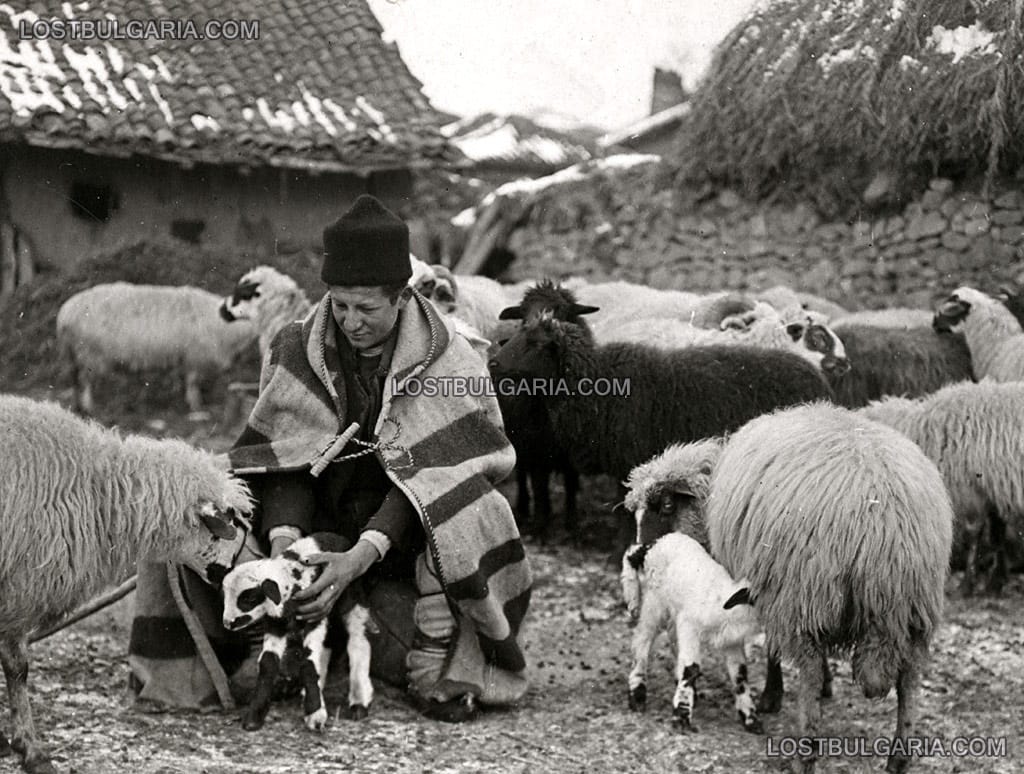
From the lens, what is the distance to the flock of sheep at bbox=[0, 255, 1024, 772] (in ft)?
13.1

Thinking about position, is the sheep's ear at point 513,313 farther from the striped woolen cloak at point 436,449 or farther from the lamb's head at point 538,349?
the striped woolen cloak at point 436,449

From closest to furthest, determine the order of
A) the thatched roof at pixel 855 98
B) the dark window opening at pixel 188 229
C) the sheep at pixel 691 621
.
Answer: the sheep at pixel 691 621
the thatched roof at pixel 855 98
the dark window opening at pixel 188 229

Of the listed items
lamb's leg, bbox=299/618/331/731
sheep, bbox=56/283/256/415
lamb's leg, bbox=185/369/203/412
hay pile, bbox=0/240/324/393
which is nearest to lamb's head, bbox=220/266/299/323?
sheep, bbox=56/283/256/415

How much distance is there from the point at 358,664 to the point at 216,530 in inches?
28.3

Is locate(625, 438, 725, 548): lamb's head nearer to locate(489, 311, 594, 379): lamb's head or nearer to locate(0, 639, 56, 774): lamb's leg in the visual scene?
locate(489, 311, 594, 379): lamb's head

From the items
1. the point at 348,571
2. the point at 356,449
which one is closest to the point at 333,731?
the point at 348,571

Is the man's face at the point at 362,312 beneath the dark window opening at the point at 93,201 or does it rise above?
beneath

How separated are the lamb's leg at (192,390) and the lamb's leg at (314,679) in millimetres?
7159

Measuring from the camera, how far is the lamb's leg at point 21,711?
386 centimetres

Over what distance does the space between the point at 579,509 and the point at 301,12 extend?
312 inches

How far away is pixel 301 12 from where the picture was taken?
14.0m

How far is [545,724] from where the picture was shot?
15.1 feet

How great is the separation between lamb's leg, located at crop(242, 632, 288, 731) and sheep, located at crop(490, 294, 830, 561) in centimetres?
322

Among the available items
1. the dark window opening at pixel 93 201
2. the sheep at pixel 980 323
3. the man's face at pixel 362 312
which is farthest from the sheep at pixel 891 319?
the dark window opening at pixel 93 201
